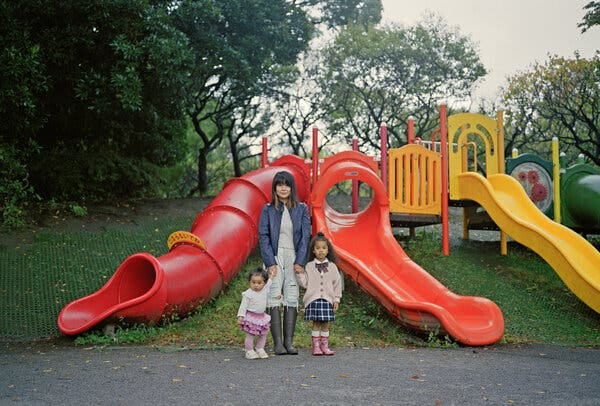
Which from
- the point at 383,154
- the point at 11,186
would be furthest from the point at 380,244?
the point at 11,186

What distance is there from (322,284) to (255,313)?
646 millimetres

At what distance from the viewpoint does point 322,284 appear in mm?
5629

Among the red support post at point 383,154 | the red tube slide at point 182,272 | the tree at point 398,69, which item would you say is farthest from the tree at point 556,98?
the red tube slide at point 182,272

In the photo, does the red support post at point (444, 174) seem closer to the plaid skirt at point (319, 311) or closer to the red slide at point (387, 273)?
the red slide at point (387, 273)

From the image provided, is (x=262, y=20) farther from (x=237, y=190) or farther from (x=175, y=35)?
(x=237, y=190)

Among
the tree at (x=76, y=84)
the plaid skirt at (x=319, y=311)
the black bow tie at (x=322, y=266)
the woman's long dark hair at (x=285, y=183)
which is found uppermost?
the tree at (x=76, y=84)

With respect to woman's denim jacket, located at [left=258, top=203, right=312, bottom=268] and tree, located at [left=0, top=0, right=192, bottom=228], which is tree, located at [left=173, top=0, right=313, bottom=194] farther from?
woman's denim jacket, located at [left=258, top=203, right=312, bottom=268]

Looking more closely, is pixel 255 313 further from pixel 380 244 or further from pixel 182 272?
pixel 380 244

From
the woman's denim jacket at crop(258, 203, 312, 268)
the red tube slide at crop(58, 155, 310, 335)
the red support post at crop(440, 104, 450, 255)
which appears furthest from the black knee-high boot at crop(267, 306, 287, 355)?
the red support post at crop(440, 104, 450, 255)

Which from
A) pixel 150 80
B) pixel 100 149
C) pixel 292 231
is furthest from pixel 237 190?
pixel 100 149

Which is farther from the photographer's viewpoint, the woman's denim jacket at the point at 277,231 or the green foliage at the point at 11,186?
the green foliage at the point at 11,186

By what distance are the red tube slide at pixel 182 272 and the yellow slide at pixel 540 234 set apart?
3147 millimetres

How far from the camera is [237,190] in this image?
887 centimetres

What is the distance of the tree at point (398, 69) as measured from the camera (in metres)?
19.4
